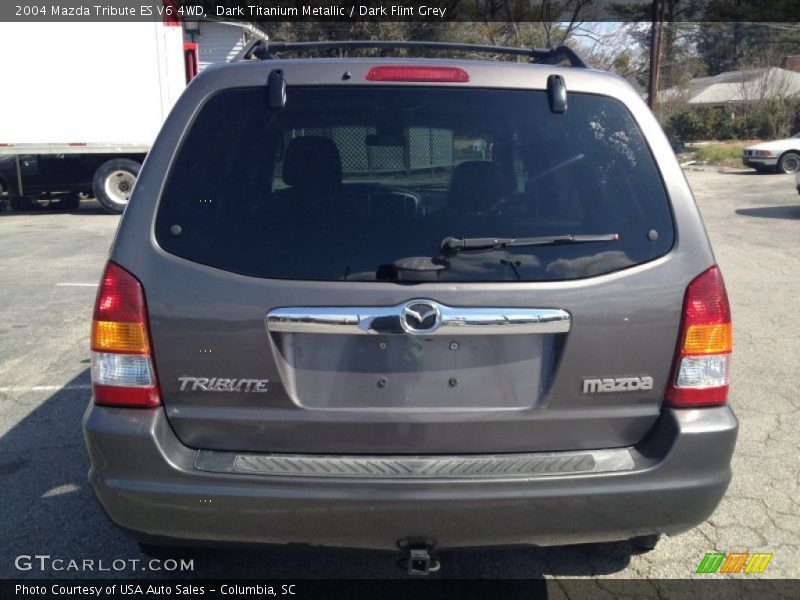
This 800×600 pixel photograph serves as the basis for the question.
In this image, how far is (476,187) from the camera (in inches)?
98.2

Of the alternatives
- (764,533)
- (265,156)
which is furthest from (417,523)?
(764,533)

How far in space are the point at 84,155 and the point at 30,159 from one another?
105cm

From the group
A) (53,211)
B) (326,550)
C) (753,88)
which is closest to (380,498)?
(326,550)

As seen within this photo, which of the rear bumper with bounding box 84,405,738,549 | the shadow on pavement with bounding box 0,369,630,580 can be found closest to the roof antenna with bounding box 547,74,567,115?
the rear bumper with bounding box 84,405,738,549

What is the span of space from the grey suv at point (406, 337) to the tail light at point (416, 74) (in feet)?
0.04

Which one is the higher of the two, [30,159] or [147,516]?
[147,516]

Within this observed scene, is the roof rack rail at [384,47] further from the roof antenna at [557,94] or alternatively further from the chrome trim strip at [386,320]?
the chrome trim strip at [386,320]

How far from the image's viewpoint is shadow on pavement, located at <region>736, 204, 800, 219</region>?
13.9m

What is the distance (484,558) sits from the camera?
3.23 m

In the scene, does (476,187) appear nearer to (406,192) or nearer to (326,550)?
(406,192)

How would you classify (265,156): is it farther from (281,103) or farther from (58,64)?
(58,64)

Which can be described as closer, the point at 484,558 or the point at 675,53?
the point at 484,558

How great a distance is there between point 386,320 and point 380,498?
0.54 m

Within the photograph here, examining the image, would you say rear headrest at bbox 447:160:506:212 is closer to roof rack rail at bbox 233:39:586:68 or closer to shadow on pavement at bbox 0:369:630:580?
roof rack rail at bbox 233:39:586:68
